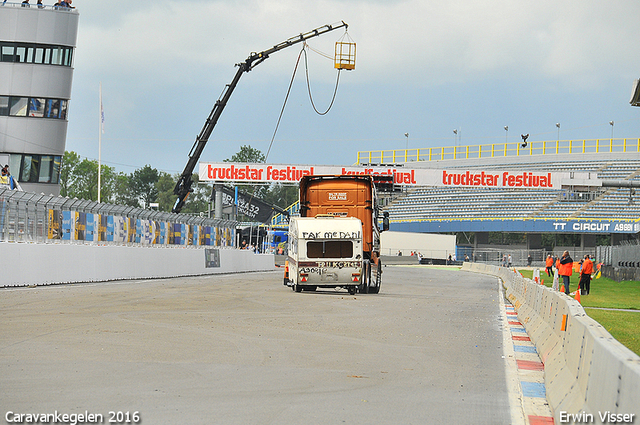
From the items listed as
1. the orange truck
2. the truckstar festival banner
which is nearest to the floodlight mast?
the truckstar festival banner

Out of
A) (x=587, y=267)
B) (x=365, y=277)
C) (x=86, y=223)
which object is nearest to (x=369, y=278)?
(x=365, y=277)

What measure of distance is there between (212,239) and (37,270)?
1696 cm

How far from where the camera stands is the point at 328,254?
25453 mm

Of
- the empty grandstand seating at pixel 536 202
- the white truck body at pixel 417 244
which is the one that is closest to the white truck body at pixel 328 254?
the empty grandstand seating at pixel 536 202

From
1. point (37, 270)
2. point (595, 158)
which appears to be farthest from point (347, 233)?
point (595, 158)

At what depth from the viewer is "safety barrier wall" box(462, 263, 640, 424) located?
4.12 metres

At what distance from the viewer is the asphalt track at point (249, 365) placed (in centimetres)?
664

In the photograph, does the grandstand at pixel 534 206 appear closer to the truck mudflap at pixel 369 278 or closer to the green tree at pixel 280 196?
the truck mudflap at pixel 369 278

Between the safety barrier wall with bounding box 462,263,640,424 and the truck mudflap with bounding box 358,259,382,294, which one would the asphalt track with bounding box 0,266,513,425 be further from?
the truck mudflap with bounding box 358,259,382,294

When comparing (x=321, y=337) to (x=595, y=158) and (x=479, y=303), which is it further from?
(x=595, y=158)

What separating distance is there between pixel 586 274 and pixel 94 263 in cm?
1670

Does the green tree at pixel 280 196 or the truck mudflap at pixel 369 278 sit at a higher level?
the green tree at pixel 280 196

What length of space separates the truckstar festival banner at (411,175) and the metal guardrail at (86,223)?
62.7 ft

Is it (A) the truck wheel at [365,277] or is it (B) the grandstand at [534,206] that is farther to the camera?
(B) the grandstand at [534,206]
